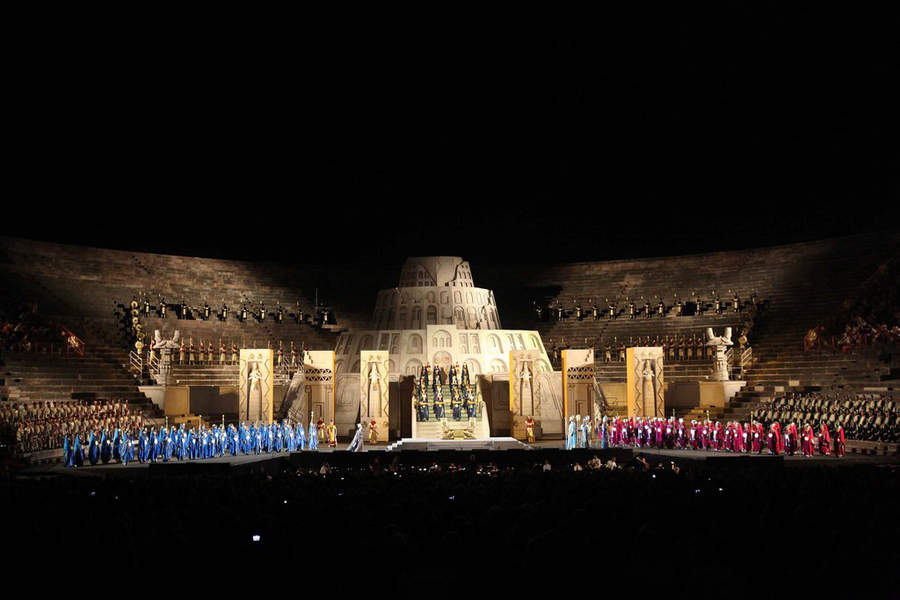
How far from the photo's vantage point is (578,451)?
22.0m

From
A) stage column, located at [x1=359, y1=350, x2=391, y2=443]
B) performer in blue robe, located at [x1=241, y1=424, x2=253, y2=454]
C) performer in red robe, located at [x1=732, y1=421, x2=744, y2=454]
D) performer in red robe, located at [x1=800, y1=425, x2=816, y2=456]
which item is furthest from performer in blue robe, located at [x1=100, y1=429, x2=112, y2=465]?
performer in red robe, located at [x1=800, y1=425, x2=816, y2=456]

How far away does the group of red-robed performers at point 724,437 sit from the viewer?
76.2 feet

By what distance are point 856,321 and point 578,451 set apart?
52.0ft

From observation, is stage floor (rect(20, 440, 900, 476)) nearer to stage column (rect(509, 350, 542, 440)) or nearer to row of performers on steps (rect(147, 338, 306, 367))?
stage column (rect(509, 350, 542, 440))

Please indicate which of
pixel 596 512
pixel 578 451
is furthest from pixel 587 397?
pixel 596 512

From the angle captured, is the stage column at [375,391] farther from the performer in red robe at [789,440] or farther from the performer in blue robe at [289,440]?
the performer in red robe at [789,440]

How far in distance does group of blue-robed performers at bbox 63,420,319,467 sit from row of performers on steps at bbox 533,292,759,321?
20.4 m

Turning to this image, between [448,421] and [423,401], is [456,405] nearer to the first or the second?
[448,421]

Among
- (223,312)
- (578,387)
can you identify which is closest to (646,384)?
(578,387)

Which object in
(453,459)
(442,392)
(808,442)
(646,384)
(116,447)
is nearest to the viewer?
(116,447)

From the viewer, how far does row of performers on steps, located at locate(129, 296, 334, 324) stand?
38125mm

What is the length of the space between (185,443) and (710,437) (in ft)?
53.6

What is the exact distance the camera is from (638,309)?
1658 inches

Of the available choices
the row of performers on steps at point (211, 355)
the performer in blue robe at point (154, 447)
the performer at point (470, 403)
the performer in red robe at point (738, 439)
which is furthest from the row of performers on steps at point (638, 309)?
the performer in blue robe at point (154, 447)
